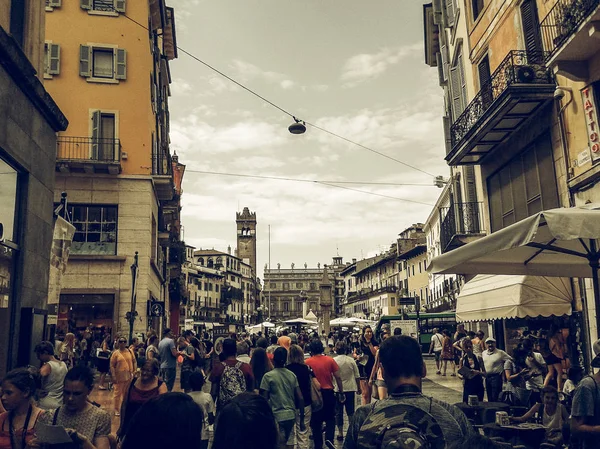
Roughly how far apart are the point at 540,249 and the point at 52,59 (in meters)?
23.4

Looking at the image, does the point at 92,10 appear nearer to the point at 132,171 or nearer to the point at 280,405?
the point at 132,171

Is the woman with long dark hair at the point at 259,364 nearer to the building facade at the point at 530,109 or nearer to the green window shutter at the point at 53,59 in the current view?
the building facade at the point at 530,109

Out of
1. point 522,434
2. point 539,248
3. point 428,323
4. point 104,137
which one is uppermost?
point 104,137

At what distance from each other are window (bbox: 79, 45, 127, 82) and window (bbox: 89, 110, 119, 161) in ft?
5.35

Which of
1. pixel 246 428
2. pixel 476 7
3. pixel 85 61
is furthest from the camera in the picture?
pixel 85 61

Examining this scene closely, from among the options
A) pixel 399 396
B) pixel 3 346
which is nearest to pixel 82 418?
pixel 399 396

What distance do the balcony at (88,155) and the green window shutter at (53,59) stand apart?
2.88 metres

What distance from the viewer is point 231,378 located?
24.9 feet

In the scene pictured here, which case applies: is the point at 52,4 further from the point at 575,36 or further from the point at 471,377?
the point at 471,377

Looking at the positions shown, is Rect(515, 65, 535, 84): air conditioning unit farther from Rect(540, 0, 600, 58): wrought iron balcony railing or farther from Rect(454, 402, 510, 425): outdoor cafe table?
Rect(454, 402, 510, 425): outdoor cafe table

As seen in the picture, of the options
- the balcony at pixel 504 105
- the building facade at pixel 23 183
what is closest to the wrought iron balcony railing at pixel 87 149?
the building facade at pixel 23 183

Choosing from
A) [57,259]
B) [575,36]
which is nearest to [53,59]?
[57,259]

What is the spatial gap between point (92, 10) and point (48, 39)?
2.30m

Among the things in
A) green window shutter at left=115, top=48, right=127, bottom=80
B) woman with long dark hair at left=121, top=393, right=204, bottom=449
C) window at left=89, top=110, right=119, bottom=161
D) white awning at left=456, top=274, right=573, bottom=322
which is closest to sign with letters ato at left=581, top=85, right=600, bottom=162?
white awning at left=456, top=274, right=573, bottom=322
